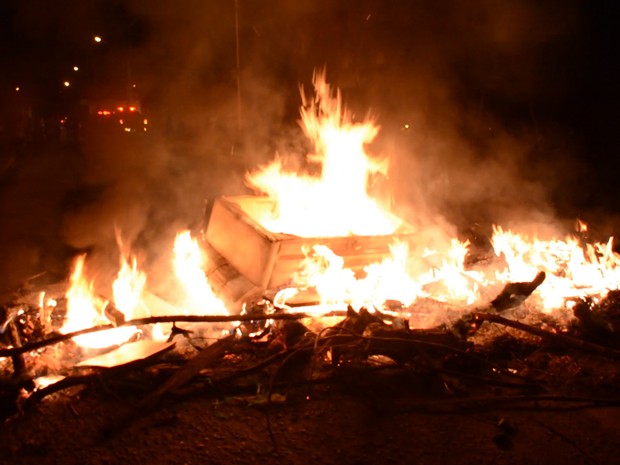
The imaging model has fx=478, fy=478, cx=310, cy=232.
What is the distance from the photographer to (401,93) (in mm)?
9094

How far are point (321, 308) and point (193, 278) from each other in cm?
188

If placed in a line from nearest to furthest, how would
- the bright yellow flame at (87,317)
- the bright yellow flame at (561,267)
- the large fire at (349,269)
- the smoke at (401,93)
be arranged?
1. the bright yellow flame at (87,317)
2. the large fire at (349,269)
3. the bright yellow flame at (561,267)
4. the smoke at (401,93)

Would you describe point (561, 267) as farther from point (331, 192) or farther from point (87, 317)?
point (87, 317)

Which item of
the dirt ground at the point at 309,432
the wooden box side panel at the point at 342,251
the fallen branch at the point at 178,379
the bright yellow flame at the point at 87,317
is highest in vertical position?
the wooden box side panel at the point at 342,251

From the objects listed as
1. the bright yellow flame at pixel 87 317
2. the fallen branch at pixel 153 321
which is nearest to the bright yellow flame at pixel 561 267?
the fallen branch at pixel 153 321

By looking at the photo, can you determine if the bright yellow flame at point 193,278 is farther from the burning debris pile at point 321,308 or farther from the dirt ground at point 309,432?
the dirt ground at point 309,432

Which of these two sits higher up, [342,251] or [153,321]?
[342,251]

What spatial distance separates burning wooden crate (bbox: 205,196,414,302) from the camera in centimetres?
528

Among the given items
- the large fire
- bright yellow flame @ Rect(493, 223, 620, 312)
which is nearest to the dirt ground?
the large fire

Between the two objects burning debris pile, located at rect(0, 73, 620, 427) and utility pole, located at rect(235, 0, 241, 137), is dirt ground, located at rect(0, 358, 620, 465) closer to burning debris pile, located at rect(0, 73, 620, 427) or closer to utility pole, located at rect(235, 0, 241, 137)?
burning debris pile, located at rect(0, 73, 620, 427)

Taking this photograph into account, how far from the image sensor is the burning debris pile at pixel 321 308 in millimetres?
3850

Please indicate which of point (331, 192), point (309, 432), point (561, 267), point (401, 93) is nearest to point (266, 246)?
point (309, 432)

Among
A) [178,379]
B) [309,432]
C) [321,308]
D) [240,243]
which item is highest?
[240,243]

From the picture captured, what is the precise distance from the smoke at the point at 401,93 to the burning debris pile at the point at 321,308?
162 cm
